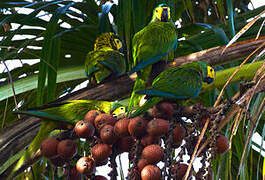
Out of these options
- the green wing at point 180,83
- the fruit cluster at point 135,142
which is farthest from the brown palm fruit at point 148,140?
the green wing at point 180,83

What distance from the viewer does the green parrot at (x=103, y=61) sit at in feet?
8.07

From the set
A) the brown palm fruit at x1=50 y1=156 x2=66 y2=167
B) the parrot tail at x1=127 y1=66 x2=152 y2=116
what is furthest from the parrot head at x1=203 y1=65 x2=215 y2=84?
the brown palm fruit at x1=50 y1=156 x2=66 y2=167

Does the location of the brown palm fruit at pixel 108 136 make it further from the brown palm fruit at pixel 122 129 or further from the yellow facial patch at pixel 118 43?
the yellow facial patch at pixel 118 43

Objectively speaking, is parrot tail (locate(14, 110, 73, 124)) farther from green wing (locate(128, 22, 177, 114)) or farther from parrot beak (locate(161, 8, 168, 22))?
parrot beak (locate(161, 8, 168, 22))

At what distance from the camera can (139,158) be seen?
1.10m

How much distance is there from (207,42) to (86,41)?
31.8 inches

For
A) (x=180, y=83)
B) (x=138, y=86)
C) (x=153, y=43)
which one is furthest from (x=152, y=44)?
(x=180, y=83)

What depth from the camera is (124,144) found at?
1232 mm

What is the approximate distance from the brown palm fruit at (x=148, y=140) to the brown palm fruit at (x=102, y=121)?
17cm

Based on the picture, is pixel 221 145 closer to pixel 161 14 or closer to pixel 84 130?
pixel 84 130

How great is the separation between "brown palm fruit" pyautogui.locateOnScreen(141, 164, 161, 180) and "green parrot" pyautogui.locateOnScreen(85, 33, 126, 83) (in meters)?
1.36

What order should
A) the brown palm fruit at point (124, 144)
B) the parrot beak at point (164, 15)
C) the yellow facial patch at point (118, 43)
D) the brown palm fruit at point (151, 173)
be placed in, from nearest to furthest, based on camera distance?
1. the brown palm fruit at point (151, 173)
2. the brown palm fruit at point (124, 144)
3. the parrot beak at point (164, 15)
4. the yellow facial patch at point (118, 43)

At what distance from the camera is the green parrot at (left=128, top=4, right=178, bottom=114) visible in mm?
2191

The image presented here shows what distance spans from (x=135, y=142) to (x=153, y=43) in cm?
125
